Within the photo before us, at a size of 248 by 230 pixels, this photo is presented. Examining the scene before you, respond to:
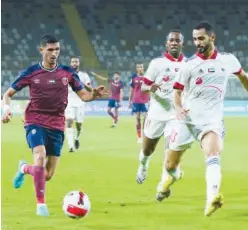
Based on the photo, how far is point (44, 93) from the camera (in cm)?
900

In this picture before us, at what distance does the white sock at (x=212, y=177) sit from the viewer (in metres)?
7.57

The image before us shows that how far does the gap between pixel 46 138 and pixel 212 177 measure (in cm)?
229

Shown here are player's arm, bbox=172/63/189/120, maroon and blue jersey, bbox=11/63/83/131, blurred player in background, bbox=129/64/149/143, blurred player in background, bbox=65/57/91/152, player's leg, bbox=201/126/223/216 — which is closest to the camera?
player's leg, bbox=201/126/223/216

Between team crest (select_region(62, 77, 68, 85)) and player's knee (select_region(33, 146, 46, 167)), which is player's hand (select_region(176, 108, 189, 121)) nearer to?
team crest (select_region(62, 77, 68, 85))

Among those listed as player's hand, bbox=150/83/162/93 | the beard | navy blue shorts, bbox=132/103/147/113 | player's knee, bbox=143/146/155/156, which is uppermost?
the beard

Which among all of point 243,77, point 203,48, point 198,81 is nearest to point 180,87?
point 198,81

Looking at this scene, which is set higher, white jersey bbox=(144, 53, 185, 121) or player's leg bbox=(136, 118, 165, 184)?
white jersey bbox=(144, 53, 185, 121)

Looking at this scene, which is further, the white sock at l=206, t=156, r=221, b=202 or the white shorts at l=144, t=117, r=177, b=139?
the white shorts at l=144, t=117, r=177, b=139

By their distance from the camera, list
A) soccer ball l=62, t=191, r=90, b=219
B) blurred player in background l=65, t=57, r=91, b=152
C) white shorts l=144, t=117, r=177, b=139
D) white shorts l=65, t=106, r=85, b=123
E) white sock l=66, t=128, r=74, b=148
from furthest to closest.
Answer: white shorts l=65, t=106, r=85, b=123 < blurred player in background l=65, t=57, r=91, b=152 < white sock l=66, t=128, r=74, b=148 < white shorts l=144, t=117, r=177, b=139 < soccer ball l=62, t=191, r=90, b=219

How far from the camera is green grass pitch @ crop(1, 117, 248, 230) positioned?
7.91 meters

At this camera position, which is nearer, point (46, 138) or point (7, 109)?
point (7, 109)

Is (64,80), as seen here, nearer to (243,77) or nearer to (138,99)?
(243,77)

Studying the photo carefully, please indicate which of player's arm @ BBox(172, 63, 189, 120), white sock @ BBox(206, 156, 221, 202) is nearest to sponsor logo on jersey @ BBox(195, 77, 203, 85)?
player's arm @ BBox(172, 63, 189, 120)

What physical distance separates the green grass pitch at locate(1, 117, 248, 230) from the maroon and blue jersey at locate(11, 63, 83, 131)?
1082mm
